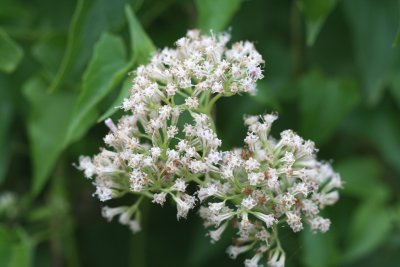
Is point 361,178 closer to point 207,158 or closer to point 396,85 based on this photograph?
point 396,85

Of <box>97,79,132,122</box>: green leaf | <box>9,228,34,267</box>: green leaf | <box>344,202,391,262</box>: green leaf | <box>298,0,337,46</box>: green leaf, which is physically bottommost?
<box>9,228,34,267</box>: green leaf

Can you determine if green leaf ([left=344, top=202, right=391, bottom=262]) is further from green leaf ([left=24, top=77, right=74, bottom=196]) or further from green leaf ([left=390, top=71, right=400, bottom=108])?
green leaf ([left=24, top=77, right=74, bottom=196])

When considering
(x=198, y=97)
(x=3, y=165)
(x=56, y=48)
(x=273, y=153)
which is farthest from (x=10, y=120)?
(x=273, y=153)

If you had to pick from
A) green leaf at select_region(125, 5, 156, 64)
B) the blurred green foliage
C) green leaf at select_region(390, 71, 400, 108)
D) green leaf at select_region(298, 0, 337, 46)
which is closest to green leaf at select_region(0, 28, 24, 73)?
the blurred green foliage

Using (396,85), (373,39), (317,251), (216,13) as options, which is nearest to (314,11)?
(216,13)

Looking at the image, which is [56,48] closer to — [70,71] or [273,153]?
[70,71]

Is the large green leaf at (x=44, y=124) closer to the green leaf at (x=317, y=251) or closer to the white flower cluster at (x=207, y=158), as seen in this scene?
the white flower cluster at (x=207, y=158)
